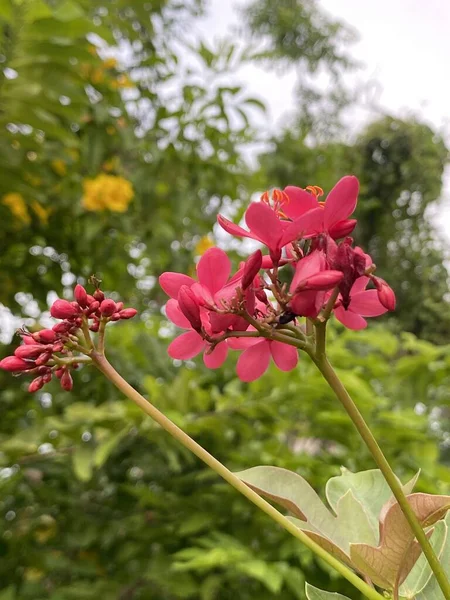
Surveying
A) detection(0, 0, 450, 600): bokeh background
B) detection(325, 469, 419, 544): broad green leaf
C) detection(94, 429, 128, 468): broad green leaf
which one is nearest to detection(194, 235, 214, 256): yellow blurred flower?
detection(0, 0, 450, 600): bokeh background

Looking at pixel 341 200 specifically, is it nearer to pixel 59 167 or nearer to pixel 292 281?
pixel 292 281

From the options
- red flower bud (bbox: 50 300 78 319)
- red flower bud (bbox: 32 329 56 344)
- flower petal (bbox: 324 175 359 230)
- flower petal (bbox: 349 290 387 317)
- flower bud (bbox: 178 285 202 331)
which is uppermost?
flower petal (bbox: 324 175 359 230)

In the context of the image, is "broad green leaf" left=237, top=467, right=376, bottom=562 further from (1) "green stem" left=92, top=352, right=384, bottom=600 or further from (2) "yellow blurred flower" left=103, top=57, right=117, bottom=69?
(2) "yellow blurred flower" left=103, top=57, right=117, bottom=69

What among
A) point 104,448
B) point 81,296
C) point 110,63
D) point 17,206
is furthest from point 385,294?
point 110,63

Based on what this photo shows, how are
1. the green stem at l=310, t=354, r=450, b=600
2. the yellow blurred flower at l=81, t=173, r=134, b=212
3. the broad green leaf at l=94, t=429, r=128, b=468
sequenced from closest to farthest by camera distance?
the green stem at l=310, t=354, r=450, b=600 < the broad green leaf at l=94, t=429, r=128, b=468 < the yellow blurred flower at l=81, t=173, r=134, b=212

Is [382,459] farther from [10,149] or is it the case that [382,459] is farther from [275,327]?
[10,149]

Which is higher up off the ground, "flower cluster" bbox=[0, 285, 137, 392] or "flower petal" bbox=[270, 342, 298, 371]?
"flower petal" bbox=[270, 342, 298, 371]

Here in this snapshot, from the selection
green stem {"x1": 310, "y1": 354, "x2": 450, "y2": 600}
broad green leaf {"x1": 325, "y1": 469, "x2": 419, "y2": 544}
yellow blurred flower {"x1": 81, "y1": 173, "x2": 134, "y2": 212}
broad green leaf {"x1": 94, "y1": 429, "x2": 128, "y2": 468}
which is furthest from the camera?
yellow blurred flower {"x1": 81, "y1": 173, "x2": 134, "y2": 212}
